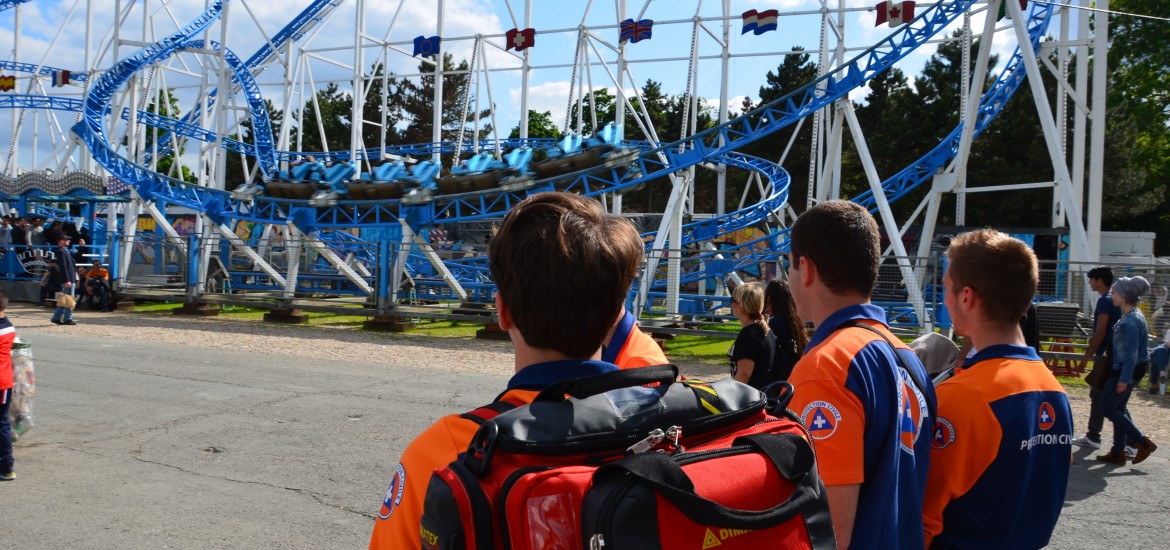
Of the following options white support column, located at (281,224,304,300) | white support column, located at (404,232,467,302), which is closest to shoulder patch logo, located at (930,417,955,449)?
white support column, located at (404,232,467,302)

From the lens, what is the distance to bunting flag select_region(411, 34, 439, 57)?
80.4 feet

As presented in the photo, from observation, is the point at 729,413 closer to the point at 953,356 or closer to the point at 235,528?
the point at 953,356

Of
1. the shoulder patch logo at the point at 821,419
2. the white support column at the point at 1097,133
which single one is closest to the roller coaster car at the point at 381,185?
the white support column at the point at 1097,133

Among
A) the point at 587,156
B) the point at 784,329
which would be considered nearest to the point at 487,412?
the point at 784,329

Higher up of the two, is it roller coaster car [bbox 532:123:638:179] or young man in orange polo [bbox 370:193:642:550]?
roller coaster car [bbox 532:123:638:179]

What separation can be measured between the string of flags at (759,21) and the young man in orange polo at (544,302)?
19708mm

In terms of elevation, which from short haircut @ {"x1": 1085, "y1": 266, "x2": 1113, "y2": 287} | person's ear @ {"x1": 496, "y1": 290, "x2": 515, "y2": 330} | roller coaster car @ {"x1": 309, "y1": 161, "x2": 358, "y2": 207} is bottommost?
person's ear @ {"x1": 496, "y1": 290, "x2": 515, "y2": 330}

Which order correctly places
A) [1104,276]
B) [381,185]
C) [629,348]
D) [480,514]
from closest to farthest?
[480,514] → [629,348] → [1104,276] → [381,185]

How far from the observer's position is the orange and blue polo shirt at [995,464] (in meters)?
2.15

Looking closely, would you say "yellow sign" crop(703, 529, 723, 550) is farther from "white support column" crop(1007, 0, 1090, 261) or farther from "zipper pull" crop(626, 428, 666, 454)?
"white support column" crop(1007, 0, 1090, 261)

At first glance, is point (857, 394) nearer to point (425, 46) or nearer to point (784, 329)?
point (784, 329)

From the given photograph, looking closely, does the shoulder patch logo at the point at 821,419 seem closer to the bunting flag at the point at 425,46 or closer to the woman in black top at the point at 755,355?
the woman in black top at the point at 755,355

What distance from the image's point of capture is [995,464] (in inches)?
84.4

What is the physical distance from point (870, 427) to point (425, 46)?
24443 millimetres
